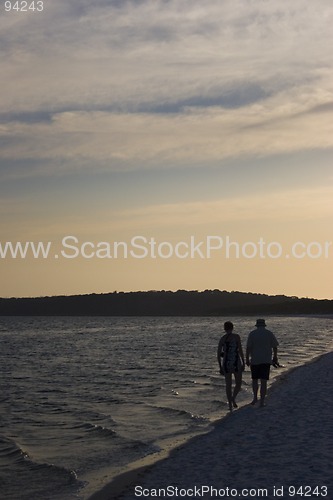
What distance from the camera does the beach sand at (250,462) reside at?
10.8m

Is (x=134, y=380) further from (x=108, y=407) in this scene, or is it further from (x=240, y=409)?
Result: (x=240, y=409)

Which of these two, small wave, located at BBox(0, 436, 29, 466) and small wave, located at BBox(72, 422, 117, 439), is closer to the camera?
small wave, located at BBox(0, 436, 29, 466)

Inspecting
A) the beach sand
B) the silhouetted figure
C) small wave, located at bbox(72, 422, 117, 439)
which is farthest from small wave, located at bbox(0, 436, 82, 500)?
the silhouetted figure

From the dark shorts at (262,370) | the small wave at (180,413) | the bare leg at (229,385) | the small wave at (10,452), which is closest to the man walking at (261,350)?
the dark shorts at (262,370)

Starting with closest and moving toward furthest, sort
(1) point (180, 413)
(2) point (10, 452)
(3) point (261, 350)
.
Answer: (2) point (10, 452), (3) point (261, 350), (1) point (180, 413)

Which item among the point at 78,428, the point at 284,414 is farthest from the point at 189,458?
the point at 78,428

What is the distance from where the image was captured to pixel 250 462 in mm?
12320

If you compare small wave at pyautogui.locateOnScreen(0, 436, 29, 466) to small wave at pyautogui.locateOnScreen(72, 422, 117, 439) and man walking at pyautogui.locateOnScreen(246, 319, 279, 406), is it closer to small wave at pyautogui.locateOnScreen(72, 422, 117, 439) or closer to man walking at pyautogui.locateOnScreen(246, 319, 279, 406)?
small wave at pyautogui.locateOnScreen(72, 422, 117, 439)

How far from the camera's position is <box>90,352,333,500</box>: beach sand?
1075cm

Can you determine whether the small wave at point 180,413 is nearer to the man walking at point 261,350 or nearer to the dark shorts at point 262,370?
the dark shorts at point 262,370

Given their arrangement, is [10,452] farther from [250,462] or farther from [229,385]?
[250,462]

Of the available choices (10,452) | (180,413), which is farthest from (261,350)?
(10,452)

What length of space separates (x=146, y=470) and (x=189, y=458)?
0.90m

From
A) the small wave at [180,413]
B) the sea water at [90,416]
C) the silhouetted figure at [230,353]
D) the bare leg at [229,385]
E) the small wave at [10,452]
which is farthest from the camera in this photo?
the small wave at [180,413]
